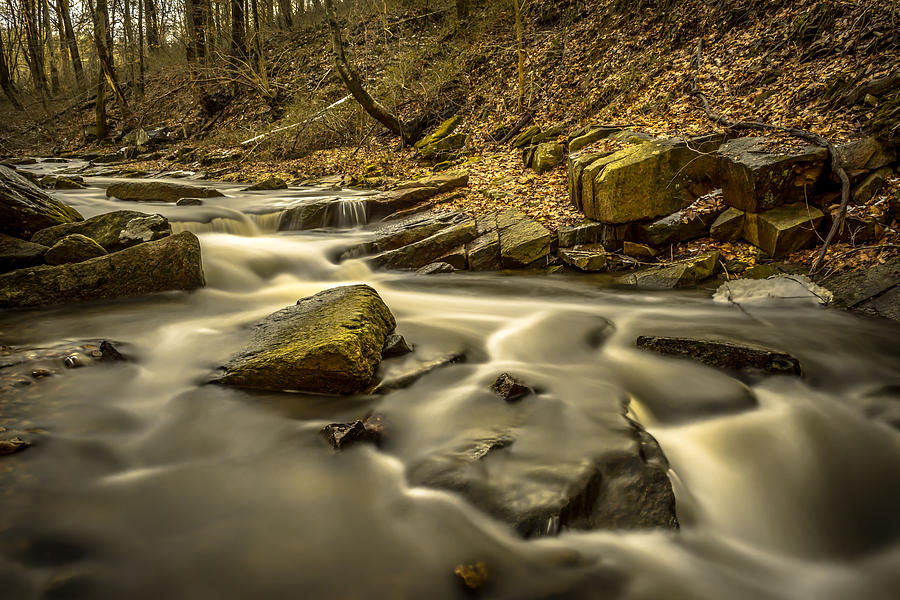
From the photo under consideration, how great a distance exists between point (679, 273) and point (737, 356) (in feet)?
8.04

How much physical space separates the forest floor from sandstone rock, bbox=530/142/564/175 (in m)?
0.26

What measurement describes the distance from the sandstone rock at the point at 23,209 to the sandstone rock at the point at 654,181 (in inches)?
310

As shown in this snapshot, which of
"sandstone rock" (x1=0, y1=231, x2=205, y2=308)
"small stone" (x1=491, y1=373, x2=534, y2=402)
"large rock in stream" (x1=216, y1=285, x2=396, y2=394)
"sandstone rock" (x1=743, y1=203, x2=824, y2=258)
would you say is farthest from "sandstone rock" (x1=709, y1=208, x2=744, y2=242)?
"sandstone rock" (x1=0, y1=231, x2=205, y2=308)

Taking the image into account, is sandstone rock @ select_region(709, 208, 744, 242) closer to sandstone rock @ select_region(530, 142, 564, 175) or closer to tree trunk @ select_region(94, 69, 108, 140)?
sandstone rock @ select_region(530, 142, 564, 175)

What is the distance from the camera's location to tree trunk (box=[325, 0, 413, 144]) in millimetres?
12648

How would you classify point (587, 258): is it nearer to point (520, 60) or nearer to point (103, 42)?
point (520, 60)

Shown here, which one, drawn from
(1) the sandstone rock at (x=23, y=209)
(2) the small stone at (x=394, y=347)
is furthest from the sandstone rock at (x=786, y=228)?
(1) the sandstone rock at (x=23, y=209)

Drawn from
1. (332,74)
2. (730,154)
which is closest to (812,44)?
(730,154)

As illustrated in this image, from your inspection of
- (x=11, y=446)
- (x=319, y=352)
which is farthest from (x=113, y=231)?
(x=319, y=352)

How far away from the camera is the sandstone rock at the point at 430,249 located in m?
8.06

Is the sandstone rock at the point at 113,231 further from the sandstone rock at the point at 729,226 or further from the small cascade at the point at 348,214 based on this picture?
the sandstone rock at the point at 729,226

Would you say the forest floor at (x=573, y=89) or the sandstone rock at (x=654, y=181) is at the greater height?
the forest floor at (x=573, y=89)

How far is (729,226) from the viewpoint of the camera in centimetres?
666

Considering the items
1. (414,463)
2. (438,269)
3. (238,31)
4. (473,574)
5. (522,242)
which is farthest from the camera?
(238,31)
